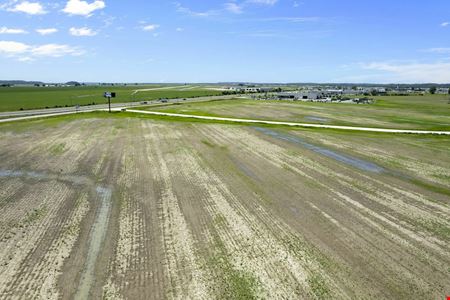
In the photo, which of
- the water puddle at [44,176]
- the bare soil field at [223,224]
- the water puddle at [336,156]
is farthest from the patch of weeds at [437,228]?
the water puddle at [44,176]

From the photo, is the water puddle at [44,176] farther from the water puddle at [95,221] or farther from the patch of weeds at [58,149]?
the patch of weeds at [58,149]

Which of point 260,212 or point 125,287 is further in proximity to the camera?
point 260,212

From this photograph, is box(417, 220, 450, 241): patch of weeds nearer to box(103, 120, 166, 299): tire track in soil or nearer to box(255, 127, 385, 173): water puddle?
box(255, 127, 385, 173): water puddle

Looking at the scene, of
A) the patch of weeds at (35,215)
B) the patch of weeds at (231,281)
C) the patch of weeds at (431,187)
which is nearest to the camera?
the patch of weeds at (231,281)

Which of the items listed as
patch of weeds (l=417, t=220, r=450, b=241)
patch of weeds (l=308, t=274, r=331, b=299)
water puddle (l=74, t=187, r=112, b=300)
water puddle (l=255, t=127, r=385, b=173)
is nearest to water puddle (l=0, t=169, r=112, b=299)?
water puddle (l=74, t=187, r=112, b=300)

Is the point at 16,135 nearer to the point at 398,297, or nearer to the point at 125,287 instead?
the point at 125,287

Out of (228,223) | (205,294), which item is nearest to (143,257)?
(205,294)
